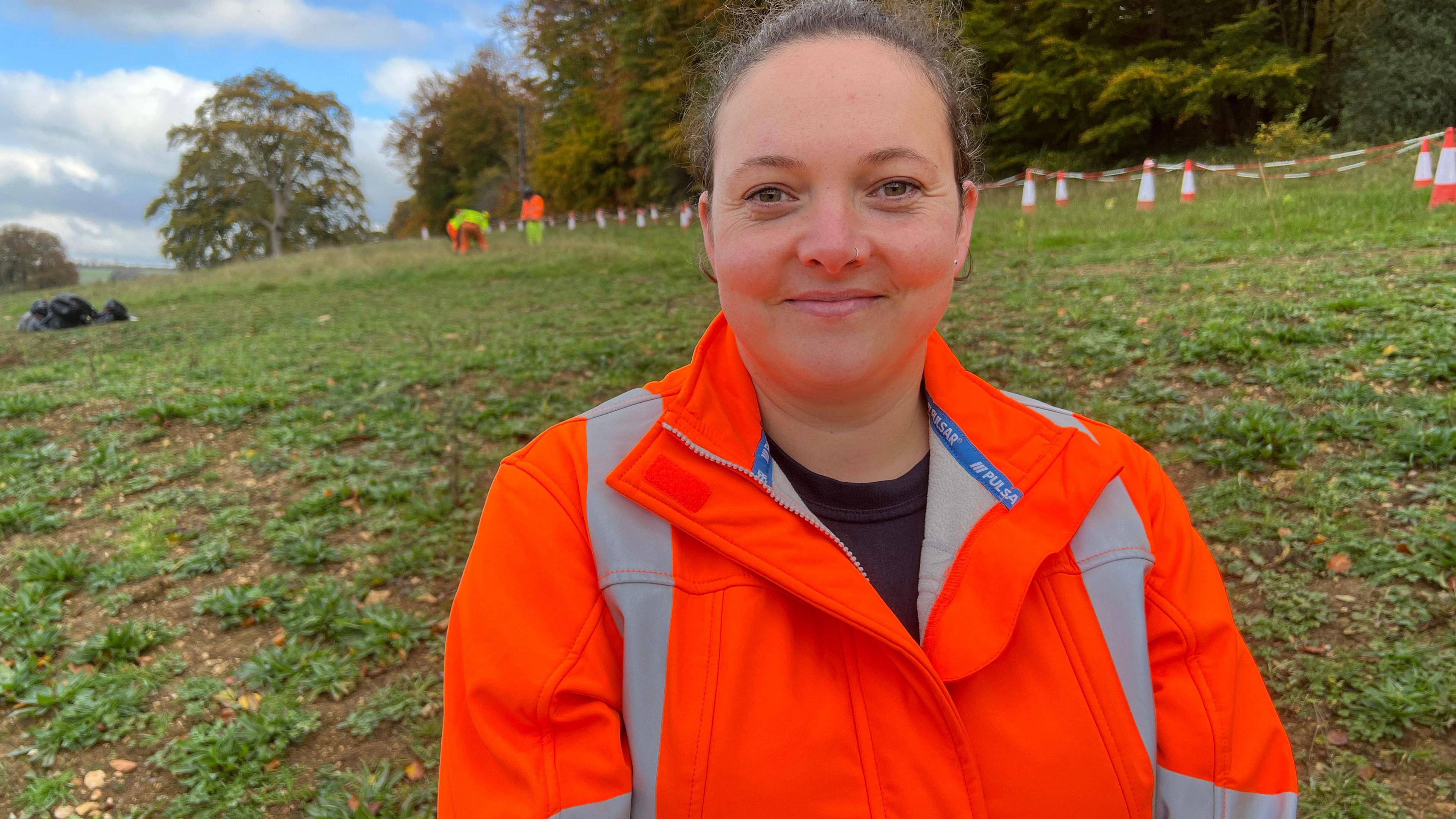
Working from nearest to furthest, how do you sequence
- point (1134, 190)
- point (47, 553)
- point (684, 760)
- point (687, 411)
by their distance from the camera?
point (684, 760) → point (687, 411) → point (47, 553) → point (1134, 190)

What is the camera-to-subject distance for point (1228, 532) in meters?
3.32

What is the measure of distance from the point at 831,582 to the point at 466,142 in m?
50.2

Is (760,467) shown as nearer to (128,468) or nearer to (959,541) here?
(959,541)

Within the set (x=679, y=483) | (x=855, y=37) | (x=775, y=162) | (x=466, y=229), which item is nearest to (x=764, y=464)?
(x=679, y=483)

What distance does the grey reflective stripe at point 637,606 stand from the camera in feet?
4.04

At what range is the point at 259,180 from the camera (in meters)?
35.0

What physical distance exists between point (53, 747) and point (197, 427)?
3.45m

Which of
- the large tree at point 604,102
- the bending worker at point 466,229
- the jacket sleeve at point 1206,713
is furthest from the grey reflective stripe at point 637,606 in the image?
the large tree at point 604,102

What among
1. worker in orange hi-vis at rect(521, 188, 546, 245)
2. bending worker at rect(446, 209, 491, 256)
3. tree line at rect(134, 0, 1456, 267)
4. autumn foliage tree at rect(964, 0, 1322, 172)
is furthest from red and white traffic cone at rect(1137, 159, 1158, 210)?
bending worker at rect(446, 209, 491, 256)

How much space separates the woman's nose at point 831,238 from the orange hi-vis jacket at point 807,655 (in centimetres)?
31

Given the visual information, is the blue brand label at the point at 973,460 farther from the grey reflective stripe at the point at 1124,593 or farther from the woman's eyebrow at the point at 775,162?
the woman's eyebrow at the point at 775,162

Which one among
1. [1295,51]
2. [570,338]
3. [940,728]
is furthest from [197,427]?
[1295,51]

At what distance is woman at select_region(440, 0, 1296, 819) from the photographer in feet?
4.04

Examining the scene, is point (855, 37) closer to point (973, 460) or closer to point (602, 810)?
point (973, 460)
